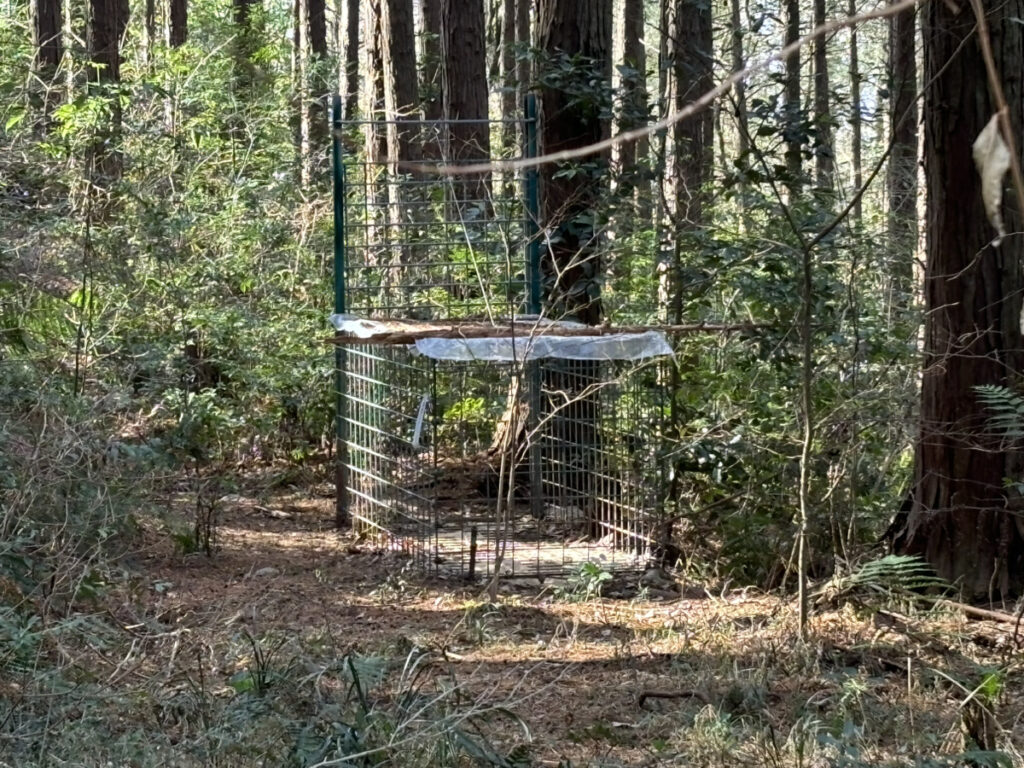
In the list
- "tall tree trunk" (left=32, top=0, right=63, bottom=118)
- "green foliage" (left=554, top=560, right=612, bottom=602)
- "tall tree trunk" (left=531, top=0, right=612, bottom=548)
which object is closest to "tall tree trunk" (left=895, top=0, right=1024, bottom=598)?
"green foliage" (left=554, top=560, right=612, bottom=602)

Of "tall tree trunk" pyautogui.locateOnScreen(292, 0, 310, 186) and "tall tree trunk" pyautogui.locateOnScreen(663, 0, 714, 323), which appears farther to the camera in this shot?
"tall tree trunk" pyautogui.locateOnScreen(292, 0, 310, 186)

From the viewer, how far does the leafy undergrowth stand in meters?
4.09

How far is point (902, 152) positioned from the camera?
13828 millimetres

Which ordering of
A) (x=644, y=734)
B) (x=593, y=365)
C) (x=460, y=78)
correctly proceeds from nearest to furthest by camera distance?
(x=644, y=734) → (x=593, y=365) → (x=460, y=78)

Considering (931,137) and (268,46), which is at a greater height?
(268,46)

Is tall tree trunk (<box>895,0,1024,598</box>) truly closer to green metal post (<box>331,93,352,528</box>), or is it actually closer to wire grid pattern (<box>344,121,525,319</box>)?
wire grid pattern (<box>344,121,525,319</box>)

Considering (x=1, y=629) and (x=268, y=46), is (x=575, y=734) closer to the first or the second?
(x=1, y=629)

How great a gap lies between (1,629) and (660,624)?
3.33 m

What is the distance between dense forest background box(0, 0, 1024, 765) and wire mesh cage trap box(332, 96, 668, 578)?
0.34 metres

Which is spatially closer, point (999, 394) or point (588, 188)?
point (999, 394)

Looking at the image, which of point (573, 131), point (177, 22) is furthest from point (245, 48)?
point (573, 131)

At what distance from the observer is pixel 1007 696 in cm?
503

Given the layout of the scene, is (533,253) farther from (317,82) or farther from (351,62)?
(351,62)

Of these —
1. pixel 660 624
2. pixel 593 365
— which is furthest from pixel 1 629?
pixel 593 365
